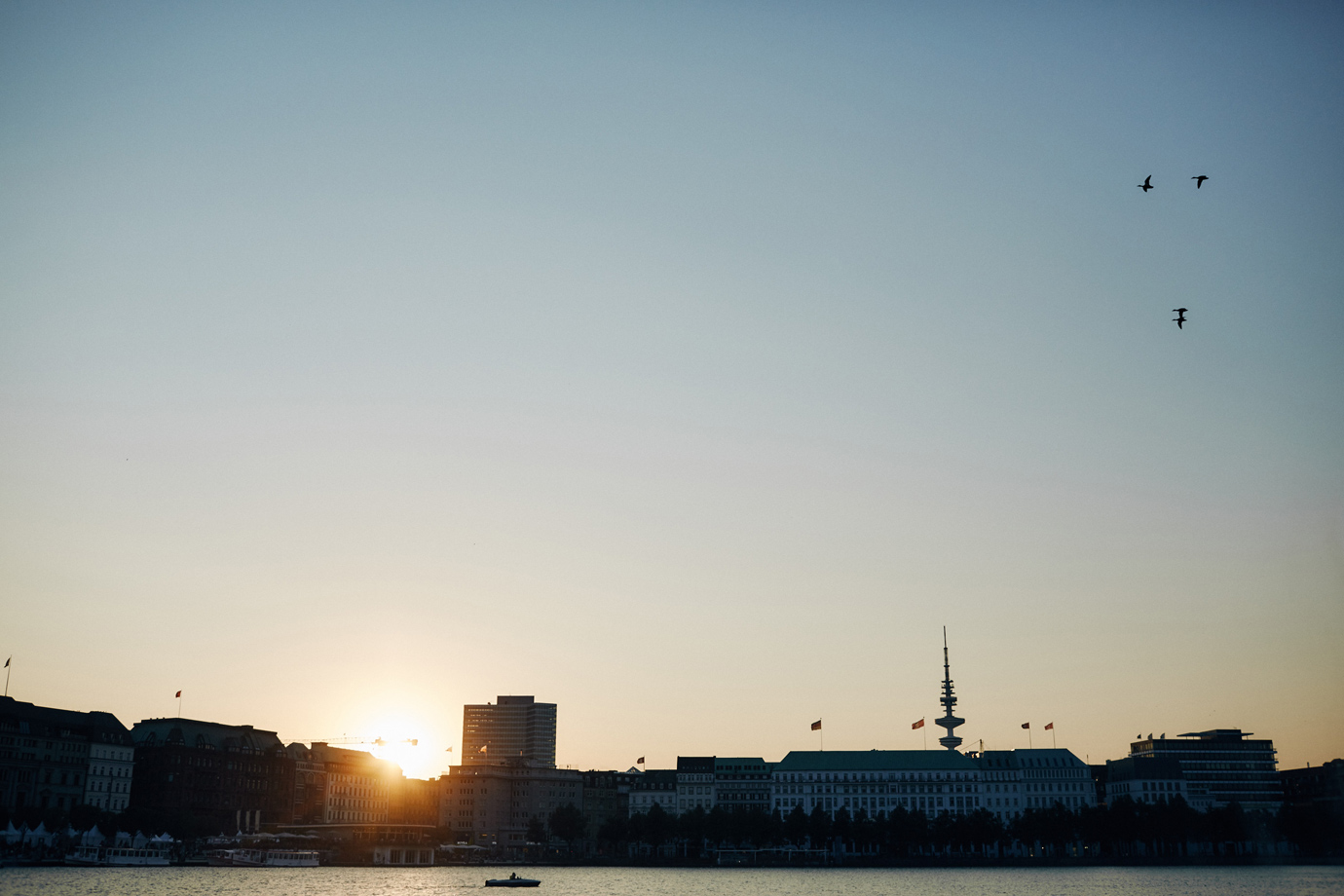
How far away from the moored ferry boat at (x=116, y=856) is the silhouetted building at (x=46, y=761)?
20324 mm

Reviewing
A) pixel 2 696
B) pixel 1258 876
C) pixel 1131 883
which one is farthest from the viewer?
pixel 2 696

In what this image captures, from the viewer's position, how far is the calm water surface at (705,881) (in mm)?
127625

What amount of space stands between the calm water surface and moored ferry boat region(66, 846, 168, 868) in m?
1.75

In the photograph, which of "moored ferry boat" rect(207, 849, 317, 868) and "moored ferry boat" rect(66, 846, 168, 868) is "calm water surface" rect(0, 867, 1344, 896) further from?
"moored ferry boat" rect(66, 846, 168, 868)

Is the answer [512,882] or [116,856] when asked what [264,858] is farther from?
[512,882]

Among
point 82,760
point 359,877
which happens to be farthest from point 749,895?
point 82,760

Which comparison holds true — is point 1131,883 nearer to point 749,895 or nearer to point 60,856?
point 749,895

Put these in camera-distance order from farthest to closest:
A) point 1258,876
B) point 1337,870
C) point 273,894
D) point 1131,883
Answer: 1. point 1337,870
2. point 1258,876
3. point 1131,883
4. point 273,894

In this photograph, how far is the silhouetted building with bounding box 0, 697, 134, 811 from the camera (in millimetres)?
181875

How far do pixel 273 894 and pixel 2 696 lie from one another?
87177mm

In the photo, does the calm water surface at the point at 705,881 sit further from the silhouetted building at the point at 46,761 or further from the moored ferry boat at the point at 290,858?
the silhouetted building at the point at 46,761

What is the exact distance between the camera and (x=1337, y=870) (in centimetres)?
16562

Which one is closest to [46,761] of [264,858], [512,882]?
[264,858]

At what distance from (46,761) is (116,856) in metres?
33.9
